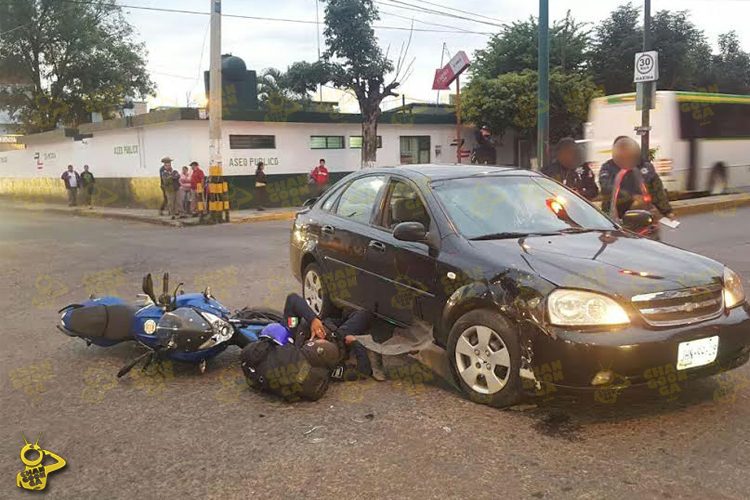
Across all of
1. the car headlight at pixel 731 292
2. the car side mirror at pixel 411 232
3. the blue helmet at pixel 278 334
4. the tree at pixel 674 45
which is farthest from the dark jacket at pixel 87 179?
the tree at pixel 674 45

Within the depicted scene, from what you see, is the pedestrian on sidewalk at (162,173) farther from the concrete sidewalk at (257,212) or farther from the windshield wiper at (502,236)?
the windshield wiper at (502,236)

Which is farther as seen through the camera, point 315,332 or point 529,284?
point 315,332

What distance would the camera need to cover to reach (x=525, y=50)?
28.7 meters

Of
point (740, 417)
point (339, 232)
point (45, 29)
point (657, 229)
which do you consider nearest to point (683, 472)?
point (740, 417)

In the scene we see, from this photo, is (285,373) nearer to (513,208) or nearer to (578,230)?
(513,208)

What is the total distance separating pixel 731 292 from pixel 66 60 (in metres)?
34.7

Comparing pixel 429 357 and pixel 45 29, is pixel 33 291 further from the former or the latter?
pixel 45 29

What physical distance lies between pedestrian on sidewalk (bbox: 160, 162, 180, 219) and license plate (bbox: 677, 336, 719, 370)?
16201 mm

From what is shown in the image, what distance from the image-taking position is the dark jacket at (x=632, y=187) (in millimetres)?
6207

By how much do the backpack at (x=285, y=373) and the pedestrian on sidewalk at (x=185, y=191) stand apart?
15.2m

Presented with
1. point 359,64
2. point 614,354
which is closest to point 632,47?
point 359,64

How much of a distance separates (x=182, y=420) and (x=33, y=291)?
4912 millimetres

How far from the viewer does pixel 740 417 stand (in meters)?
3.70

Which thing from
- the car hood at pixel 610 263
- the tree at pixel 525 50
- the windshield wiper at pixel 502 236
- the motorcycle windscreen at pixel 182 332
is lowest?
the motorcycle windscreen at pixel 182 332
